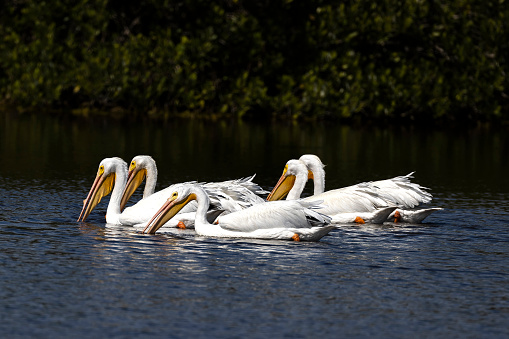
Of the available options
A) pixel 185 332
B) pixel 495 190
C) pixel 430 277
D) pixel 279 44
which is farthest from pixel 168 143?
pixel 185 332

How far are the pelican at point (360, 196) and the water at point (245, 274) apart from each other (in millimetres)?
355

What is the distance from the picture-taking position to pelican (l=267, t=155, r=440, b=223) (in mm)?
13669

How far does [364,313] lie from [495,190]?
9770 mm

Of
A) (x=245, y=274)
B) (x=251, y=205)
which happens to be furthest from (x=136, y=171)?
(x=245, y=274)

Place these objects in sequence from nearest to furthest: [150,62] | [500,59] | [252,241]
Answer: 1. [252,241]
2. [500,59]
3. [150,62]

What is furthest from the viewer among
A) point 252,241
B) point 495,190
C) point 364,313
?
point 495,190

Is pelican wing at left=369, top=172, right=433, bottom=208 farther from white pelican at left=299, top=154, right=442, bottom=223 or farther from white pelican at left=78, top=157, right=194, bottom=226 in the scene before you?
white pelican at left=78, top=157, right=194, bottom=226

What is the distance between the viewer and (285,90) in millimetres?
37312

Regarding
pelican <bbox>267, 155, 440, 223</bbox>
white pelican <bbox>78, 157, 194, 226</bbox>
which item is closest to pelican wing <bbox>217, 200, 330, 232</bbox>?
white pelican <bbox>78, 157, 194, 226</bbox>

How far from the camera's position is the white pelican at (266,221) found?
39.0ft

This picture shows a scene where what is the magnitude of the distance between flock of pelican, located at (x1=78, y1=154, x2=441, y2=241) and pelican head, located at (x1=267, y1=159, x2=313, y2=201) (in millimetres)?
Answer: 14

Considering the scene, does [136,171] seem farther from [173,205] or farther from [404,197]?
[404,197]

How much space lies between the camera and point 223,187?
1345cm

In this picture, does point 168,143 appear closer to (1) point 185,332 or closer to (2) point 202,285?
(2) point 202,285
